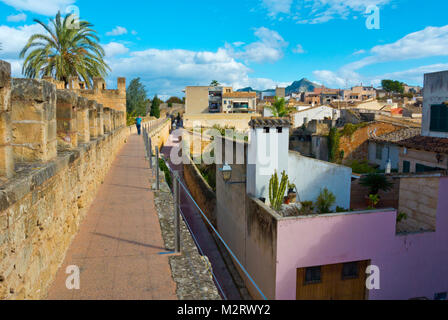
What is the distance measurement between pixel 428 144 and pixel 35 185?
16.9 metres

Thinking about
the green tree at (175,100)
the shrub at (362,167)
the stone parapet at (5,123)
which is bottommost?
the shrub at (362,167)

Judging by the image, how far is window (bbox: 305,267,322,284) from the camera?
8.83 m

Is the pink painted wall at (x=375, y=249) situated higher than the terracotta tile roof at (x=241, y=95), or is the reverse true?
the terracotta tile roof at (x=241, y=95)

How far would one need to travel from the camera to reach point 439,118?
1628 centimetres

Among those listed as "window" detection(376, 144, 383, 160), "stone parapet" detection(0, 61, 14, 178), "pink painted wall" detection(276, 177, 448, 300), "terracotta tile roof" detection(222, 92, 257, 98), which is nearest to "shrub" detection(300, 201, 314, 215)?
"pink painted wall" detection(276, 177, 448, 300)

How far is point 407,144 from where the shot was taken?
16766mm

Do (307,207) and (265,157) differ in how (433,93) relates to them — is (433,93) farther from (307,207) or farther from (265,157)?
(265,157)

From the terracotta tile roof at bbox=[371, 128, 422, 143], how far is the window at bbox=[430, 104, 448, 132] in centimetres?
323

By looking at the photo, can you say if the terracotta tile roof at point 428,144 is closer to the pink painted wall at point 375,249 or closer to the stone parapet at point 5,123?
the pink painted wall at point 375,249

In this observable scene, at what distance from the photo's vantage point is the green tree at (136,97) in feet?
140

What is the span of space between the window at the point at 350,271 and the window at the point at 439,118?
1044 cm

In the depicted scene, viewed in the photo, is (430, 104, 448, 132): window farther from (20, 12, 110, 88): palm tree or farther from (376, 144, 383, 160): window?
(20, 12, 110, 88): palm tree

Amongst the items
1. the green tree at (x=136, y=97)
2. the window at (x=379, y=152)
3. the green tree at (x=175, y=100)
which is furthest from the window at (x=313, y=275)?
the green tree at (x=175, y=100)
